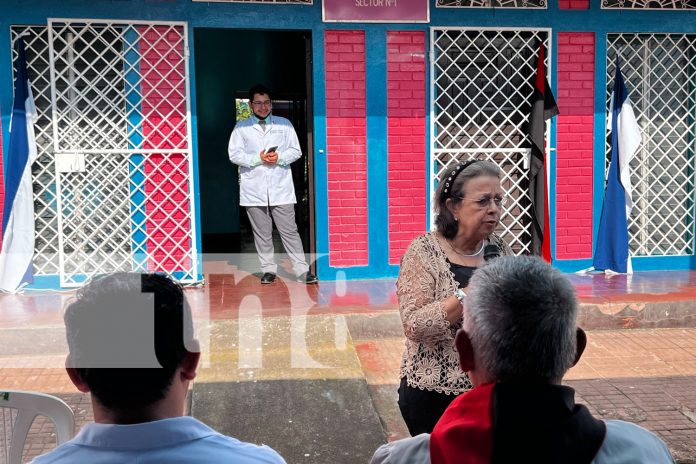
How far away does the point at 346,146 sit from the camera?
6117 mm

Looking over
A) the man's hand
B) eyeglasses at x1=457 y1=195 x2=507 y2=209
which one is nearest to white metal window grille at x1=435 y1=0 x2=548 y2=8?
the man's hand

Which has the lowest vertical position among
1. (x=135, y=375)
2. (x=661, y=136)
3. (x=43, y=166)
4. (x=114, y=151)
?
(x=135, y=375)

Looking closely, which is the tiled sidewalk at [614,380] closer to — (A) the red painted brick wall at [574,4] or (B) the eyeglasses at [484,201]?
(B) the eyeglasses at [484,201]

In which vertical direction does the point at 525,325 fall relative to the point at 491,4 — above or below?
below

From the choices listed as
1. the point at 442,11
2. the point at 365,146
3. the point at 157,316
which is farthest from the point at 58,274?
the point at 157,316

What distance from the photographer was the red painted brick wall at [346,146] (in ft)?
Answer: 19.8

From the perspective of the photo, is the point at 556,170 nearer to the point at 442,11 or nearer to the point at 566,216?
the point at 566,216

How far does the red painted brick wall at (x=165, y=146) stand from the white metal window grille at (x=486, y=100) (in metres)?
2.32

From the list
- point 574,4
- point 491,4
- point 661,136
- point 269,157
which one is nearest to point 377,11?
point 491,4

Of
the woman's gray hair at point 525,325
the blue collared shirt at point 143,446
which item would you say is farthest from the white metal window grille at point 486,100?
the blue collared shirt at point 143,446

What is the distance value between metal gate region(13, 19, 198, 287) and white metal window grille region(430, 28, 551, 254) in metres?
2.37

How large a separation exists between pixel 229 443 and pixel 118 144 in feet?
16.6

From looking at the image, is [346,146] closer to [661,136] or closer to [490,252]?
[661,136]

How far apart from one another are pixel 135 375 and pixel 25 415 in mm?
1030
